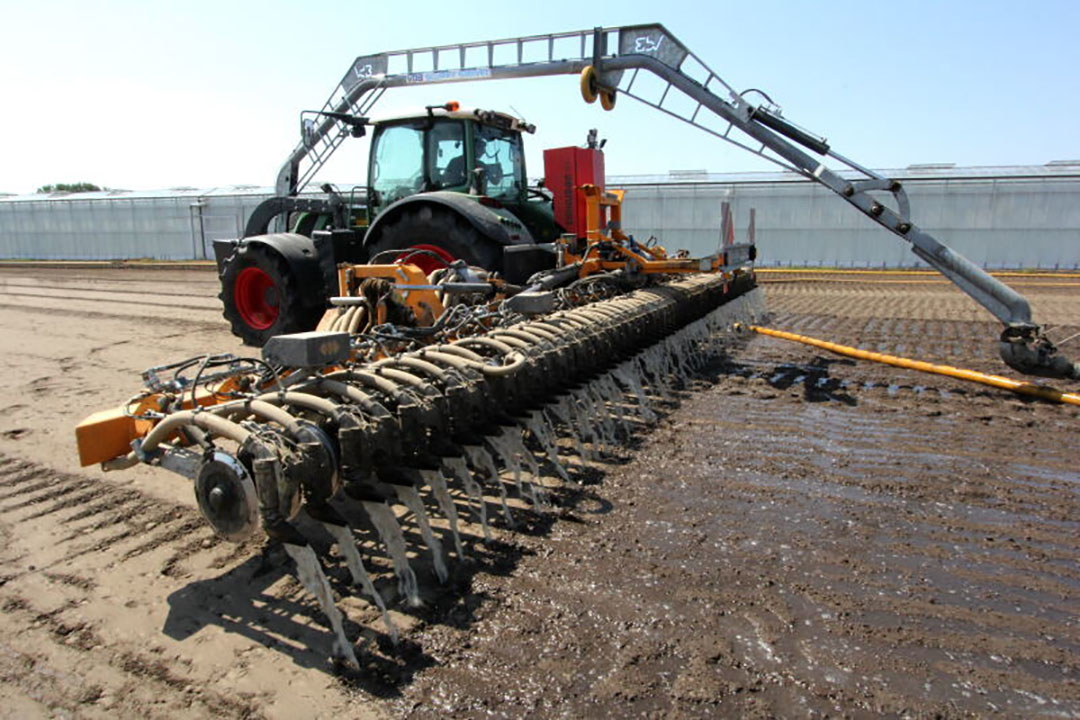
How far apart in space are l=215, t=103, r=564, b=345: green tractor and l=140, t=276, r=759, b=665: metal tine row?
49.7 inches

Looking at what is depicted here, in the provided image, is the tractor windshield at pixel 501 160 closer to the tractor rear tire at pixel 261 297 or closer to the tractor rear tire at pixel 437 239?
the tractor rear tire at pixel 437 239

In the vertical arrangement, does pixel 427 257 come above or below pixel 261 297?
above

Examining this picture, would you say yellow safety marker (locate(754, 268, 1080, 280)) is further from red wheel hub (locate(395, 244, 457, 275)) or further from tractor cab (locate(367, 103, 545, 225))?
red wheel hub (locate(395, 244, 457, 275))

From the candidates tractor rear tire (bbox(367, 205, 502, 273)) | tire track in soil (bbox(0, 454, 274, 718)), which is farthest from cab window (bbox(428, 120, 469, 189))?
tire track in soil (bbox(0, 454, 274, 718))

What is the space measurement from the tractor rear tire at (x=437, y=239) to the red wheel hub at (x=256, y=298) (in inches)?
55.7

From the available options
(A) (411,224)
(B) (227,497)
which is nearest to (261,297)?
(A) (411,224)

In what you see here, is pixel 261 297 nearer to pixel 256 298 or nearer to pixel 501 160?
pixel 256 298

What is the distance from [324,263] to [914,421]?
191 inches

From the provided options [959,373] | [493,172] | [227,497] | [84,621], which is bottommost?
[84,621]

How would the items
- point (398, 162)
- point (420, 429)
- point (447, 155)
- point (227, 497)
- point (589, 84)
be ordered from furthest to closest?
point (589, 84) → point (398, 162) → point (447, 155) → point (420, 429) → point (227, 497)

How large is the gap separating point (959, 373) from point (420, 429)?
16.2 feet

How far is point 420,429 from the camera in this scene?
279cm

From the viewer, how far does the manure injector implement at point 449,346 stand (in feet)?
7.81

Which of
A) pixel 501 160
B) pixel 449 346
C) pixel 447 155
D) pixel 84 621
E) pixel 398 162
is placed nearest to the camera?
pixel 84 621
